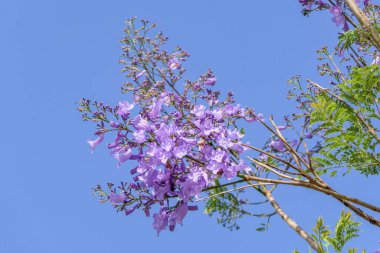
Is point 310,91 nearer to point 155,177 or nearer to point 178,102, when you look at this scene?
point 178,102

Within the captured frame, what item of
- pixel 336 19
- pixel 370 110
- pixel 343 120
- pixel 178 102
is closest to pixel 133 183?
pixel 178 102

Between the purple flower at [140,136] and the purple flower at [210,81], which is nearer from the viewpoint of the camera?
the purple flower at [140,136]

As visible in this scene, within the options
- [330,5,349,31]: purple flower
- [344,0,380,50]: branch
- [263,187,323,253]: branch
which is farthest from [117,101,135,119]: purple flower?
[330,5,349,31]: purple flower

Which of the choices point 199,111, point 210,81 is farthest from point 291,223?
point 199,111

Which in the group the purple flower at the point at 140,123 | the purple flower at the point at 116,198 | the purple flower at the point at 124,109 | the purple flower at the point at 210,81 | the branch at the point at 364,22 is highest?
the branch at the point at 364,22

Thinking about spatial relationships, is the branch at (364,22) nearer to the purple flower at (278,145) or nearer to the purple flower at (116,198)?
the purple flower at (278,145)

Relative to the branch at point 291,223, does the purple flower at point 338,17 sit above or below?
above

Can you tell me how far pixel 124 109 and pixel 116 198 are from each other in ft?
1.94

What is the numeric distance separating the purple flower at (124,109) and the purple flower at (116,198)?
1.69 feet

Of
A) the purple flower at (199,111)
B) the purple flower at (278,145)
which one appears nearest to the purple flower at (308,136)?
the purple flower at (278,145)

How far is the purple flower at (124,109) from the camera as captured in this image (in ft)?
10.5

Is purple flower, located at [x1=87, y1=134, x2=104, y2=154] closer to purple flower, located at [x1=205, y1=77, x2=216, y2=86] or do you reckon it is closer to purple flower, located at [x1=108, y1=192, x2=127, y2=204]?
purple flower, located at [x1=108, y1=192, x2=127, y2=204]

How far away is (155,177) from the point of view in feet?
10.4

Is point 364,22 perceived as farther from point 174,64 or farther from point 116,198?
point 116,198
